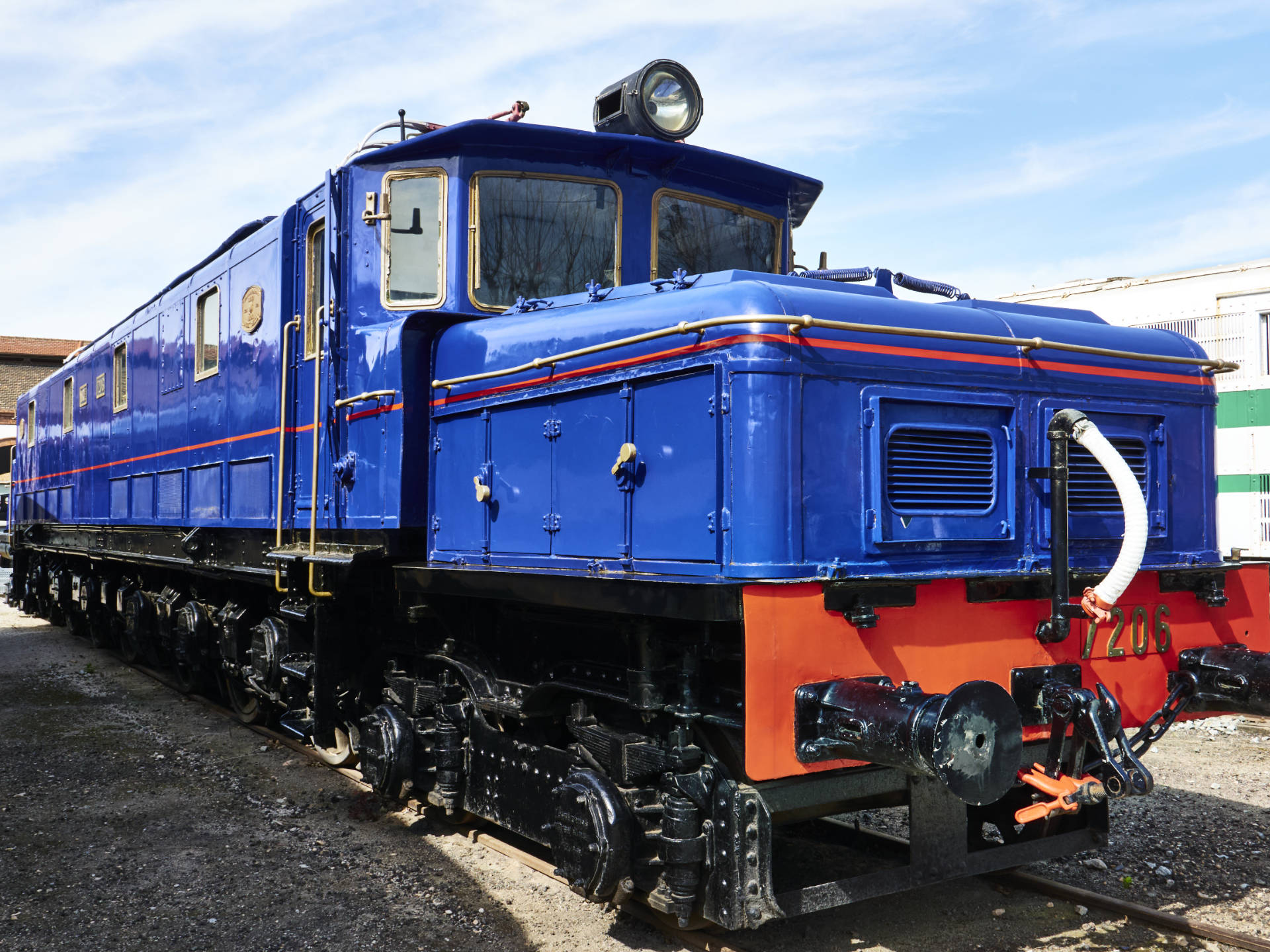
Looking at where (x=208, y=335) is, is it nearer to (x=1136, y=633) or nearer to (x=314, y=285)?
(x=314, y=285)

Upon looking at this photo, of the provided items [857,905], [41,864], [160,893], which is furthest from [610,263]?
[41,864]

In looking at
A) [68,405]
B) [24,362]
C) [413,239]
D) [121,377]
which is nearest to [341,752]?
[413,239]

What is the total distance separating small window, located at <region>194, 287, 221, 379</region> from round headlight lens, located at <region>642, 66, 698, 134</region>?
4.12m

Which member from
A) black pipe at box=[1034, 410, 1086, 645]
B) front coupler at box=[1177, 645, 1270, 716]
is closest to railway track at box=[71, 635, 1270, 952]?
front coupler at box=[1177, 645, 1270, 716]

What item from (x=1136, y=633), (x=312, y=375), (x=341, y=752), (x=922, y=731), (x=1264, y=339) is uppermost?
(x=1264, y=339)

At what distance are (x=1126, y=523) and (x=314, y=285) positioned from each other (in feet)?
15.1

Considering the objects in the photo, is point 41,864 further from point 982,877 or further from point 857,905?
point 982,877

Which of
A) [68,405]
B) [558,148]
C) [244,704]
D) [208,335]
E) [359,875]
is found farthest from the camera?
[68,405]

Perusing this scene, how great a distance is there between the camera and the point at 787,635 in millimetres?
3686

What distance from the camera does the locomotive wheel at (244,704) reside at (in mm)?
8641

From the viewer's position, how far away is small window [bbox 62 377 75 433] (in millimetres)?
13195

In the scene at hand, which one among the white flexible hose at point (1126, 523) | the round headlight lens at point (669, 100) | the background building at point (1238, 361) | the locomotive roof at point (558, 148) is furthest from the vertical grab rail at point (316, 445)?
the background building at point (1238, 361)

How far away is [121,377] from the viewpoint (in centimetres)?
1098

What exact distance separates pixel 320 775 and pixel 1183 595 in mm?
5251
